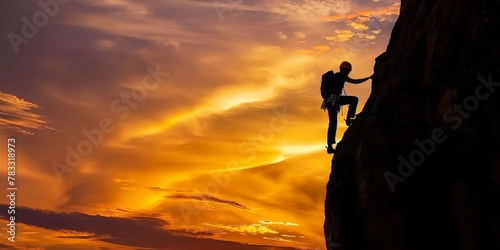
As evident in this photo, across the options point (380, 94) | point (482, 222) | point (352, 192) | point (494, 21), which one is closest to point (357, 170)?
point (352, 192)

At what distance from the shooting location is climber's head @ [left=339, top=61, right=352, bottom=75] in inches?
1128

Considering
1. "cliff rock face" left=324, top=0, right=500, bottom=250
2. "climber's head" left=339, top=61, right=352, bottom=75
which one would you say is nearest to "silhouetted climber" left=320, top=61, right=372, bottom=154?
"climber's head" left=339, top=61, right=352, bottom=75

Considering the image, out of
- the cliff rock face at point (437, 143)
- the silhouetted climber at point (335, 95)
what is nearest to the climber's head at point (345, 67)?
the silhouetted climber at point (335, 95)

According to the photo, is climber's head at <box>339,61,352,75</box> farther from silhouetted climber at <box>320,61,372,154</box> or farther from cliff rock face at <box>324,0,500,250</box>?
cliff rock face at <box>324,0,500,250</box>

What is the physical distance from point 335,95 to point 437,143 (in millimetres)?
6596

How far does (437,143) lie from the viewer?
76.2 ft

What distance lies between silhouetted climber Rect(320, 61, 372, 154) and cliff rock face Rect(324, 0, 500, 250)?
11.8ft

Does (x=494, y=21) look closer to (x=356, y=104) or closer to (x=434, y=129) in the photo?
(x=434, y=129)

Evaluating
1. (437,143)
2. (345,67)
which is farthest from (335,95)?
(437,143)

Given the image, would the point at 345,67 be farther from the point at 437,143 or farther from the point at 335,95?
the point at 437,143

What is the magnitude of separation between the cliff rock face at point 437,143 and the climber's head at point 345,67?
11.7ft

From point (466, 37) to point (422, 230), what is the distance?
7.33 metres

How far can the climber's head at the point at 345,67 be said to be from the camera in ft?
94.0

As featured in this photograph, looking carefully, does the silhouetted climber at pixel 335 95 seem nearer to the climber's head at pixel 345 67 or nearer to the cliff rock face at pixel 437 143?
the climber's head at pixel 345 67
